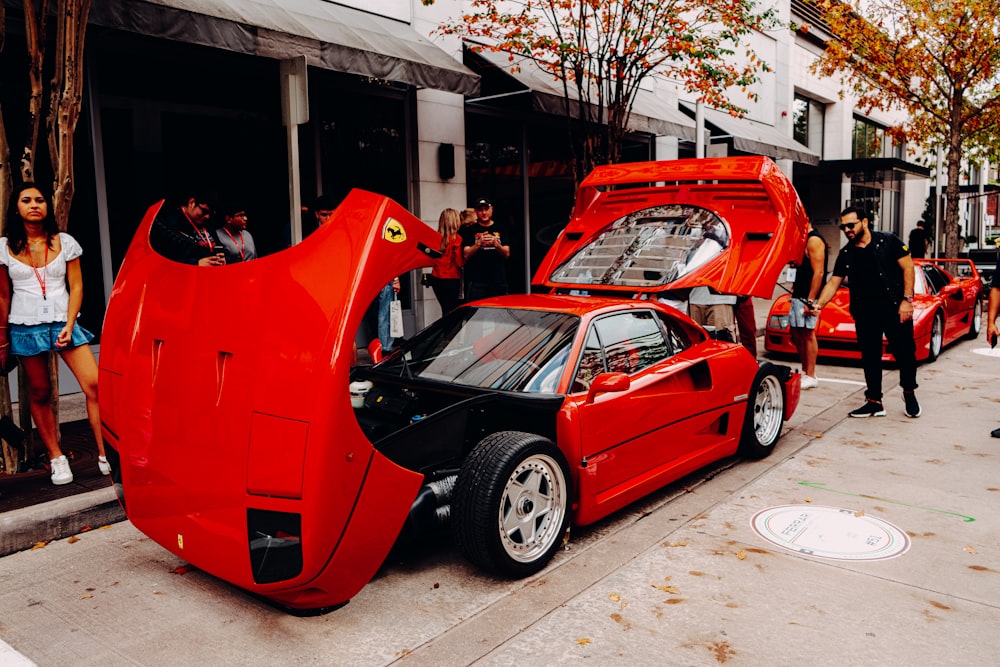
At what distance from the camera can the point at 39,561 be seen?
402 cm

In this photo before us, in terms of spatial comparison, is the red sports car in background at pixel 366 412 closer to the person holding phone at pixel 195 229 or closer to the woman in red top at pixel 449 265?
the person holding phone at pixel 195 229

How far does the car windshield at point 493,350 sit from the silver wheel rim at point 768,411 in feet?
6.71

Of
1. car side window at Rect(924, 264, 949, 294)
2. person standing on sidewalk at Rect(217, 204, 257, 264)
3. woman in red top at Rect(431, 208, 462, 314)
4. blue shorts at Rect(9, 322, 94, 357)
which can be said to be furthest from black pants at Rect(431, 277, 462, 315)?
car side window at Rect(924, 264, 949, 294)

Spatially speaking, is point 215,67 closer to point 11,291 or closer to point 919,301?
point 11,291

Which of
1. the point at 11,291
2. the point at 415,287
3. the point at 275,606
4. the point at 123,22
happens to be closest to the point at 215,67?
the point at 123,22

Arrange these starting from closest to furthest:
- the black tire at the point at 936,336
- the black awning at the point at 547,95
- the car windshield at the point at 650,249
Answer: the car windshield at the point at 650,249
the black tire at the point at 936,336
the black awning at the point at 547,95

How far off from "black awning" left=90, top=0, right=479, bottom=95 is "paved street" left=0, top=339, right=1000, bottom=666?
414 centimetres

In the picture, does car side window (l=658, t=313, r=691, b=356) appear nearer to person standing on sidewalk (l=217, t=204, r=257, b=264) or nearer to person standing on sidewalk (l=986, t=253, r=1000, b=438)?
person standing on sidewalk (l=986, t=253, r=1000, b=438)

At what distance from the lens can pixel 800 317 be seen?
317 inches

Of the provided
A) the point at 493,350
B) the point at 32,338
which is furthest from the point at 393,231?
the point at 32,338

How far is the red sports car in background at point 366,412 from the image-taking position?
115 inches

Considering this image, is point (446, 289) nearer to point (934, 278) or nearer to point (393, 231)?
point (393, 231)

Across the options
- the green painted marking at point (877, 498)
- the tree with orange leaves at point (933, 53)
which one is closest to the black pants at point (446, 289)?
the green painted marking at point (877, 498)

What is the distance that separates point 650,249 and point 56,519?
181 inches
